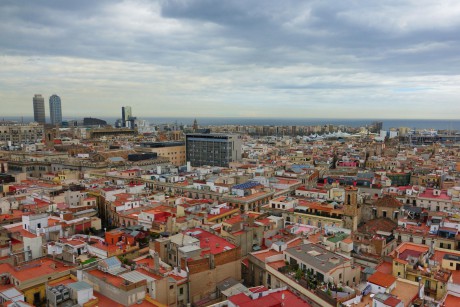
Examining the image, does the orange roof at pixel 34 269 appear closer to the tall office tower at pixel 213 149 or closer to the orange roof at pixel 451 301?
the orange roof at pixel 451 301

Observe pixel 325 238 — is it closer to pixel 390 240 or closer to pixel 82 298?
pixel 390 240

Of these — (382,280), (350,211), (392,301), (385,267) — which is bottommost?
(385,267)

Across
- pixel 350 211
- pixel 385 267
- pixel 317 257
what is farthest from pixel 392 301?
pixel 350 211

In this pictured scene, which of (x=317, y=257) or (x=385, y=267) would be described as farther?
(x=385, y=267)

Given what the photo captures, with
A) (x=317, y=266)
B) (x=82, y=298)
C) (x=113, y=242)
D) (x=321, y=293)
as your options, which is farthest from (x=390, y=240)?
(x=82, y=298)

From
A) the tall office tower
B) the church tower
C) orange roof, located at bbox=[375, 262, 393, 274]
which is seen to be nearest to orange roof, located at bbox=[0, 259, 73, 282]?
orange roof, located at bbox=[375, 262, 393, 274]

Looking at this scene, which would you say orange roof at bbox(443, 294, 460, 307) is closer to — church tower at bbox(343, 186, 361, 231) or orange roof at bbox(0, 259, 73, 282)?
church tower at bbox(343, 186, 361, 231)

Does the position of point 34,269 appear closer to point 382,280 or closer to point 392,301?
point 392,301

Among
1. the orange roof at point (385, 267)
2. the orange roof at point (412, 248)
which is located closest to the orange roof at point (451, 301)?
the orange roof at point (385, 267)
